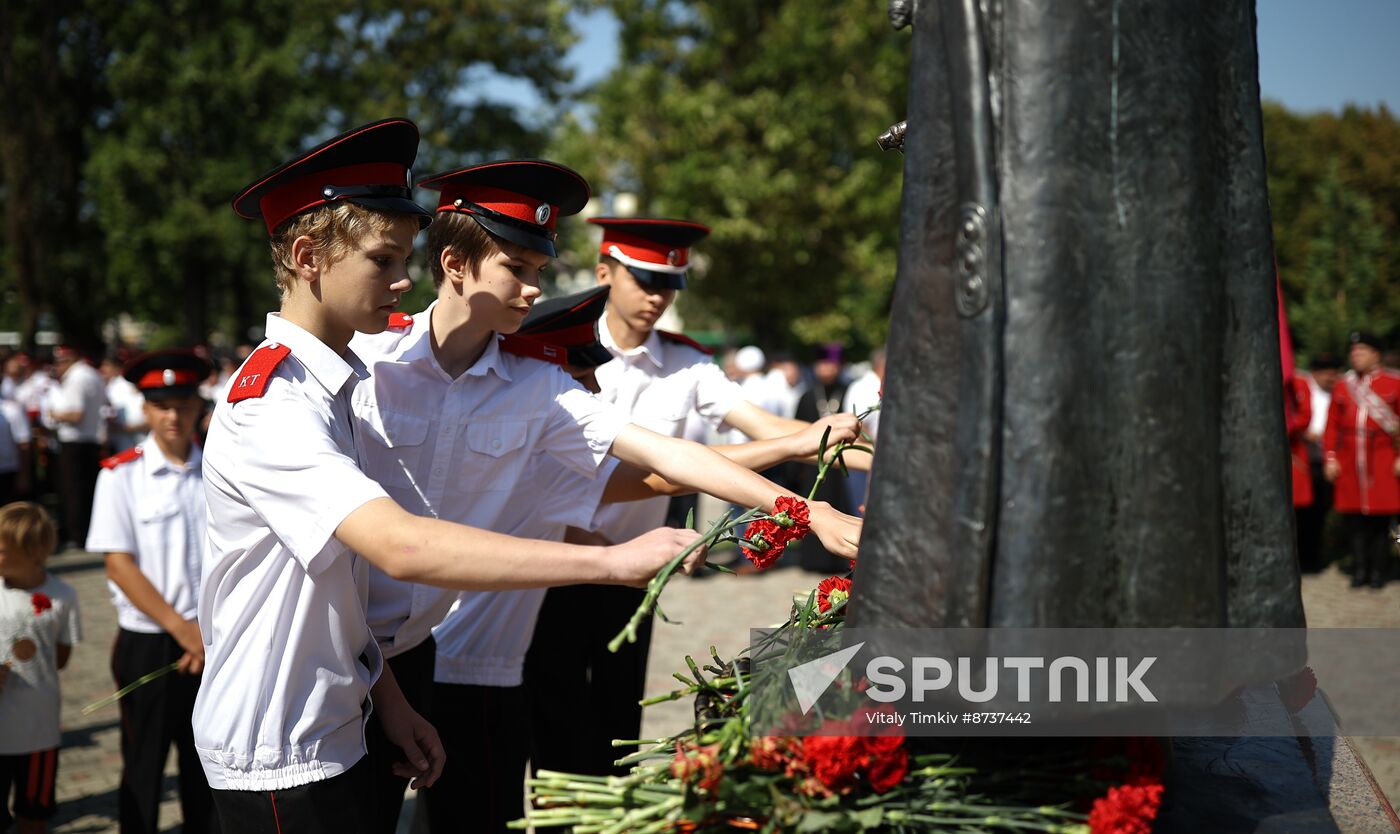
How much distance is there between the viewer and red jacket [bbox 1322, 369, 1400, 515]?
11828mm

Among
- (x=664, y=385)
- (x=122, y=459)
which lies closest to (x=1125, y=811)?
(x=664, y=385)

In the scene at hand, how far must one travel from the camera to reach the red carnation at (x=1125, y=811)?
5.84 ft

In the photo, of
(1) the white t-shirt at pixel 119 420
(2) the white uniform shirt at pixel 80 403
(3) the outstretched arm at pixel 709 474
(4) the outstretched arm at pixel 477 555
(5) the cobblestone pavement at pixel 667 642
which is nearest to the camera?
(4) the outstretched arm at pixel 477 555

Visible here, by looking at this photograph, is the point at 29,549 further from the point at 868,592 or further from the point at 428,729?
the point at 868,592

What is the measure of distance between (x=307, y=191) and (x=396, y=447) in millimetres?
925

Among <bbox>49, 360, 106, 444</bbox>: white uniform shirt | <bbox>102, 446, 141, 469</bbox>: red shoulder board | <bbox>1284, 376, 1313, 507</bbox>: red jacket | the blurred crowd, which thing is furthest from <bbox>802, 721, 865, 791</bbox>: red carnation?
<bbox>49, 360, 106, 444</bbox>: white uniform shirt

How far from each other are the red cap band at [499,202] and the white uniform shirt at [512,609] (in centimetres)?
76

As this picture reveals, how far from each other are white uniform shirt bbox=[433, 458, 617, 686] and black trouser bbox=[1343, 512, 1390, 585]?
10864 millimetres

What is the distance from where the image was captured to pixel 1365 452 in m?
11.9

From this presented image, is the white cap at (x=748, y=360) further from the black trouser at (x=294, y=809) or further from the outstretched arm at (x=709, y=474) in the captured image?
the black trouser at (x=294, y=809)

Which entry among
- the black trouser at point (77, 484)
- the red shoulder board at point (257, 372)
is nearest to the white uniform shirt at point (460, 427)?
the red shoulder board at point (257, 372)

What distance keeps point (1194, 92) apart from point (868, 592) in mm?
977

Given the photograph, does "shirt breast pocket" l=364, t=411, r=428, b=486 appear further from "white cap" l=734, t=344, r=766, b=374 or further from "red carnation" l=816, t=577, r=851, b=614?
"white cap" l=734, t=344, r=766, b=374

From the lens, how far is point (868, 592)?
201cm
